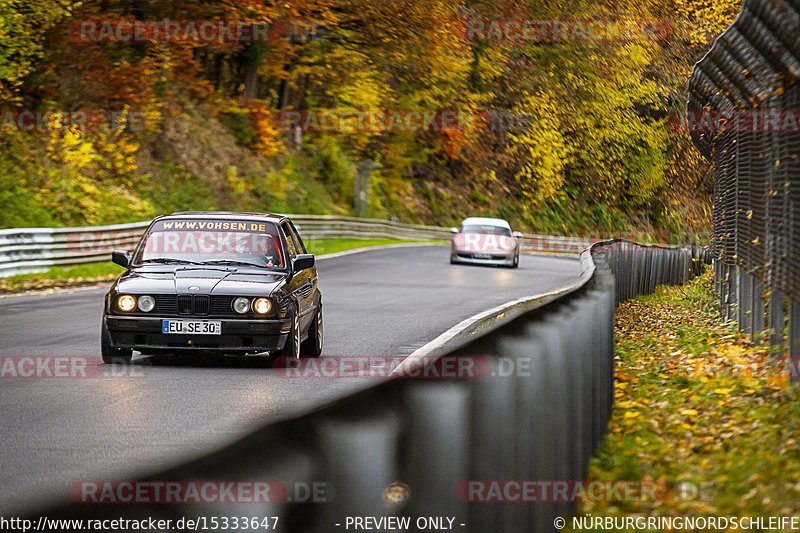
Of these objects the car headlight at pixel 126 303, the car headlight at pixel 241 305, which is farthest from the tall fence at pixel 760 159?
the car headlight at pixel 126 303

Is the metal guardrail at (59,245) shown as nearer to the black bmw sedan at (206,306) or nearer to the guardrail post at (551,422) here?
the black bmw sedan at (206,306)

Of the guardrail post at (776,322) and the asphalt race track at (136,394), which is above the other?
the guardrail post at (776,322)

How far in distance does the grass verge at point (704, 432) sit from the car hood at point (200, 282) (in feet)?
12.1

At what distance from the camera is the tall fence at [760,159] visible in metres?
8.38

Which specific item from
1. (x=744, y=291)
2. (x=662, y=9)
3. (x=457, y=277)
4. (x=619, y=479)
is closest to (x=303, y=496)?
(x=619, y=479)

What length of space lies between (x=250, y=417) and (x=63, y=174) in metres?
25.9

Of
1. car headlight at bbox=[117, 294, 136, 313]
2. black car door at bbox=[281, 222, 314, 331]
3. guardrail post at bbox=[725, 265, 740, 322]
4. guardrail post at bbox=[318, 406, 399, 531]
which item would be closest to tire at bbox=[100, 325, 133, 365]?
car headlight at bbox=[117, 294, 136, 313]

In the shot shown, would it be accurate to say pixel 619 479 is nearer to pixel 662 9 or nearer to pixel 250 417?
pixel 250 417

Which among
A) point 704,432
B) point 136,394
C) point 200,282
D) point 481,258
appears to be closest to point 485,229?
point 481,258

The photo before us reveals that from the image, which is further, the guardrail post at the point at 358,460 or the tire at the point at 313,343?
the tire at the point at 313,343

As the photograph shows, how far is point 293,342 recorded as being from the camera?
11.5 meters

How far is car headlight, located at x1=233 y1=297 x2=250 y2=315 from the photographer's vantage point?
36.8 ft

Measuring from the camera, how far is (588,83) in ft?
154

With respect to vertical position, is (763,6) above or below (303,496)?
above
